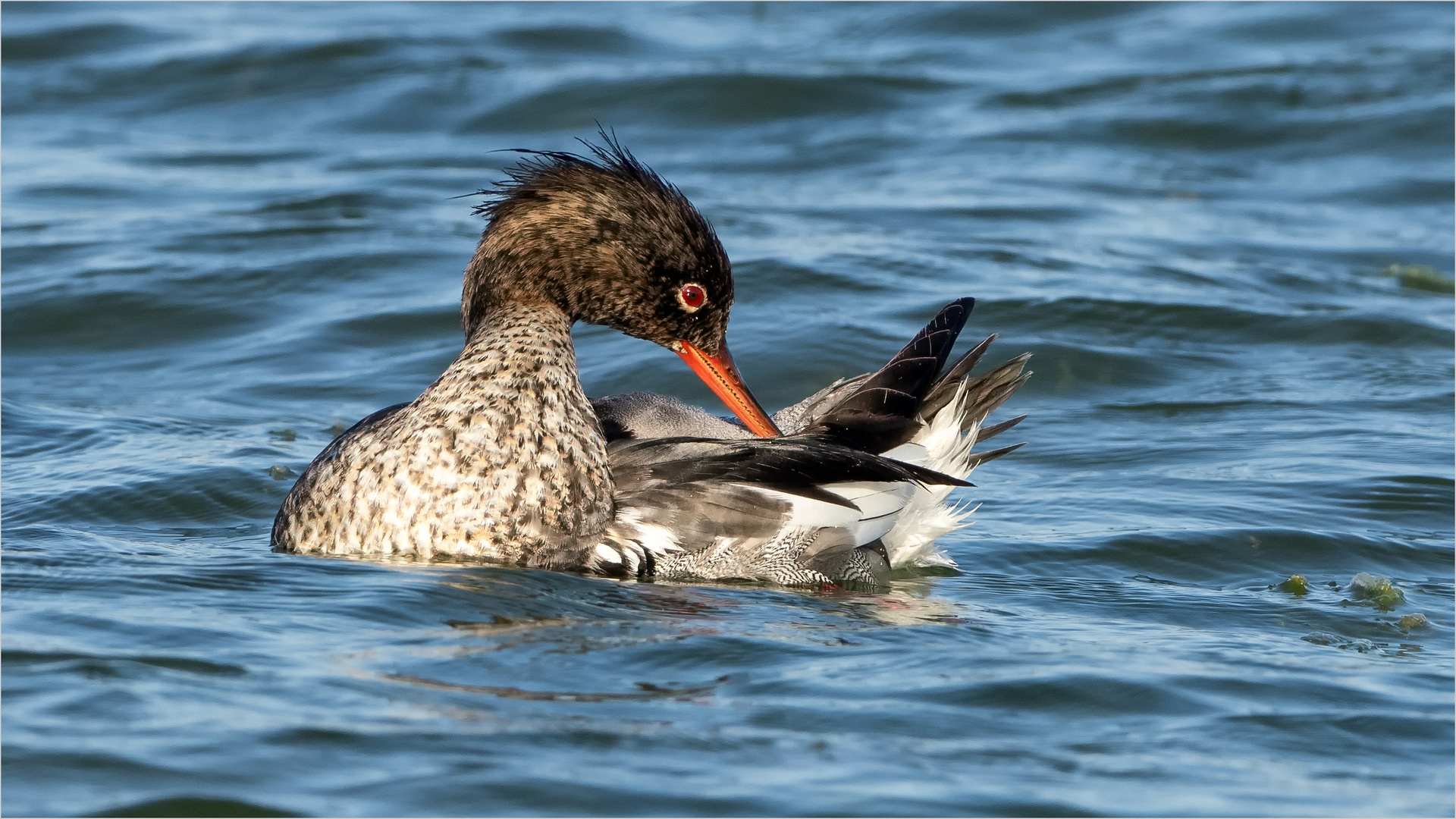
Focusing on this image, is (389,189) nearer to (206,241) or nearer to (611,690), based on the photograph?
(206,241)

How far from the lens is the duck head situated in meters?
6.00

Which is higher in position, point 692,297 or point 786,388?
point 692,297

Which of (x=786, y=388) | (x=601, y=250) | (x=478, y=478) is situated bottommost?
(x=786, y=388)

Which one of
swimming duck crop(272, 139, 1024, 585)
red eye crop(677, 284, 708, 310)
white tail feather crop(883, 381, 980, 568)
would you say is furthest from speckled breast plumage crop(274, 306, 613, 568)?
white tail feather crop(883, 381, 980, 568)

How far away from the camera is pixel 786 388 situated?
31.3 ft

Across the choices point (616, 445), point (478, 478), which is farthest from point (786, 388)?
point (478, 478)

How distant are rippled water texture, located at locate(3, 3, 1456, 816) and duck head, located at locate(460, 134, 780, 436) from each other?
1.06 m

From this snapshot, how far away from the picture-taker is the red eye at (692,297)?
20.1 ft

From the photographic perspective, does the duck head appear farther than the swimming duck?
Yes

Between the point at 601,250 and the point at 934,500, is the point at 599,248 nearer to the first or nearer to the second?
the point at 601,250

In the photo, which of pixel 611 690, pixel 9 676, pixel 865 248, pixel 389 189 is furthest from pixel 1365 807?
pixel 389 189

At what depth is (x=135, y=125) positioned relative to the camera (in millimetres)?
14992

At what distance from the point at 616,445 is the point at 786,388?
3.55m

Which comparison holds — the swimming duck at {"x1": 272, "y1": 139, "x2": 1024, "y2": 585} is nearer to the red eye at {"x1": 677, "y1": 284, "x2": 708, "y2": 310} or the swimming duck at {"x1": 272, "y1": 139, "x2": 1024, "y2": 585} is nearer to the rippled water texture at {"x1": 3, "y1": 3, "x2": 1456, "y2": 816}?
the red eye at {"x1": 677, "y1": 284, "x2": 708, "y2": 310}
